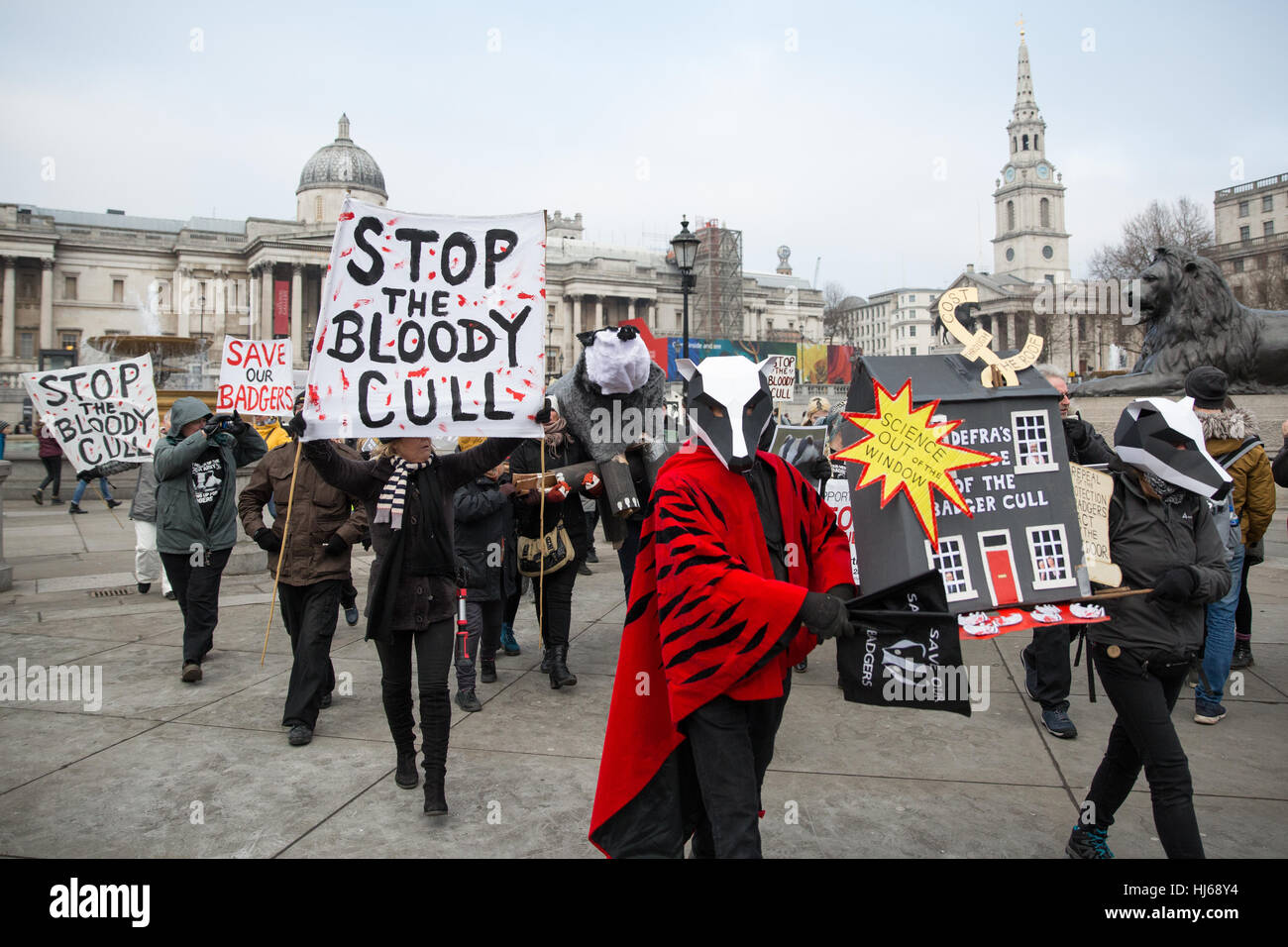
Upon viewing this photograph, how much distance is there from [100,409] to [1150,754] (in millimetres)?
9950

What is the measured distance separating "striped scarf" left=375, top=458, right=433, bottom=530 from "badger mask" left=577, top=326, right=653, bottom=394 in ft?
6.43

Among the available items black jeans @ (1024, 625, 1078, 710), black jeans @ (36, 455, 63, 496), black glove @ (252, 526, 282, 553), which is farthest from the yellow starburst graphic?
black jeans @ (36, 455, 63, 496)

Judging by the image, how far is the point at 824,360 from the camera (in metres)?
91.3

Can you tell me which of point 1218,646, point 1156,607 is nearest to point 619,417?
point 1156,607

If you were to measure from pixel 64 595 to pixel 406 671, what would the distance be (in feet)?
23.9

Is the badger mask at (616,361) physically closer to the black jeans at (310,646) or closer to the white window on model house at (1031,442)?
the black jeans at (310,646)

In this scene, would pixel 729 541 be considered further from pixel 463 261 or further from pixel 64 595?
pixel 64 595

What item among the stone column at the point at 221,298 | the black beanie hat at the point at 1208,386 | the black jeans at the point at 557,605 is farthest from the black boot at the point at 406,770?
the stone column at the point at 221,298

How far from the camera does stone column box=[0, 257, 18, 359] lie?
73.5 meters

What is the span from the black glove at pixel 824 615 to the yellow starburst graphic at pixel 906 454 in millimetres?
591

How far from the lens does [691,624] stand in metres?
2.79

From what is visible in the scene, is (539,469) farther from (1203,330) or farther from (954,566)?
(1203,330)
